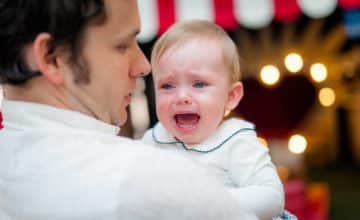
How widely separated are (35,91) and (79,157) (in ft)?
0.38

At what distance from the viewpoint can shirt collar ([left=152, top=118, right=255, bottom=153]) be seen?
4.70 feet

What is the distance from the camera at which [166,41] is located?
145cm

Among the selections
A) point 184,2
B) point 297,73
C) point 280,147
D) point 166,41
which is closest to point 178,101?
point 166,41

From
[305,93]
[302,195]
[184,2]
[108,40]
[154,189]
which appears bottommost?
[305,93]

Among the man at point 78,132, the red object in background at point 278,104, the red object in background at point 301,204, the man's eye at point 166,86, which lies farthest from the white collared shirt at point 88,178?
the red object in background at point 278,104

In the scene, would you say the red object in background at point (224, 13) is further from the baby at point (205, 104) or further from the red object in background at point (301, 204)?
the baby at point (205, 104)

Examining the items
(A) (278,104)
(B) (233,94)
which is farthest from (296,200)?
(A) (278,104)

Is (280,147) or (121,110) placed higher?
(121,110)

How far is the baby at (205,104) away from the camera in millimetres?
1408

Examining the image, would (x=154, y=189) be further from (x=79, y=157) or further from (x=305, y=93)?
(x=305, y=93)

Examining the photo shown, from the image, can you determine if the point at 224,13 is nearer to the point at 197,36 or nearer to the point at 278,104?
the point at 197,36

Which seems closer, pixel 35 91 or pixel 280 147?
pixel 35 91

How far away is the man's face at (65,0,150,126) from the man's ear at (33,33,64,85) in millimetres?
14

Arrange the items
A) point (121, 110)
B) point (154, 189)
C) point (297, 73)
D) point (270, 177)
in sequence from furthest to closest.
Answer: point (297, 73) → point (270, 177) → point (121, 110) → point (154, 189)
